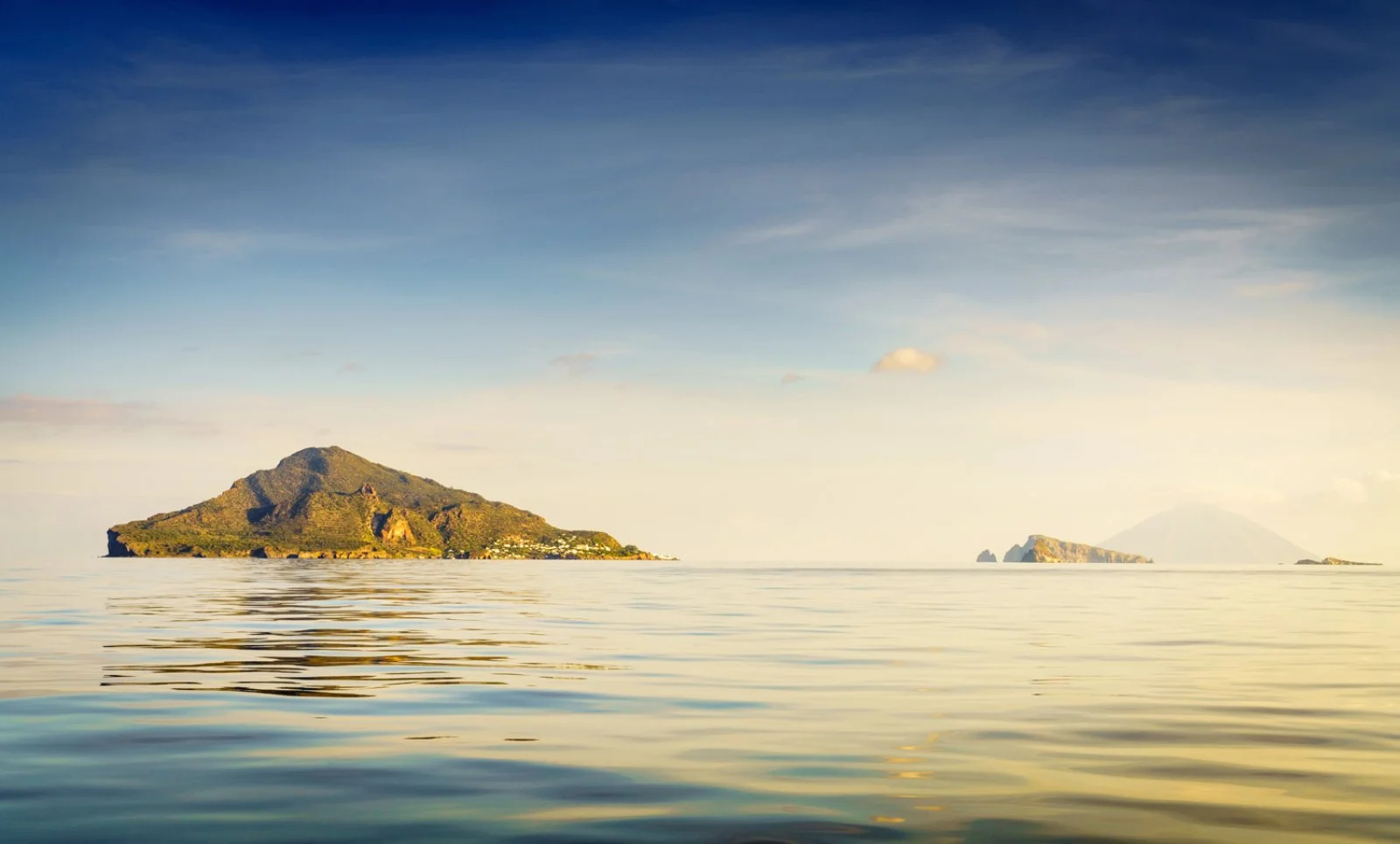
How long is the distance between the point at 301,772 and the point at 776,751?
24.7 feet

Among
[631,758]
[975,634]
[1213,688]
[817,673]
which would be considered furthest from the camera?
[975,634]

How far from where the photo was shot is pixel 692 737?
780 inches

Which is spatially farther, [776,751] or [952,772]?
[776,751]

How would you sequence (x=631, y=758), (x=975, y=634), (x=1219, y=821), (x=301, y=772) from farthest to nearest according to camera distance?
1. (x=975, y=634)
2. (x=631, y=758)
3. (x=301, y=772)
4. (x=1219, y=821)

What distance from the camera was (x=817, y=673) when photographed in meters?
30.3

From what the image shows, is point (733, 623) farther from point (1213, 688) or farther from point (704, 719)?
point (704, 719)

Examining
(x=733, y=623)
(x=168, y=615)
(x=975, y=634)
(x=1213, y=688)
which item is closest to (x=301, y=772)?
(x=1213, y=688)

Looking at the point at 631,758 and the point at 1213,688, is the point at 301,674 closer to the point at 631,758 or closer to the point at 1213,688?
the point at 631,758

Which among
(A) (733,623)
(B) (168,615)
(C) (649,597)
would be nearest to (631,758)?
(A) (733,623)

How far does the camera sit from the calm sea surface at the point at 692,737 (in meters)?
13.4

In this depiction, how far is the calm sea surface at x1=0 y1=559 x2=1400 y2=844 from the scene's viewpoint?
13422 millimetres

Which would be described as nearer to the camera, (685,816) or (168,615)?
(685,816)

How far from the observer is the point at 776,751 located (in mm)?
18281

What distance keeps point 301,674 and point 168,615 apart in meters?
31.2
